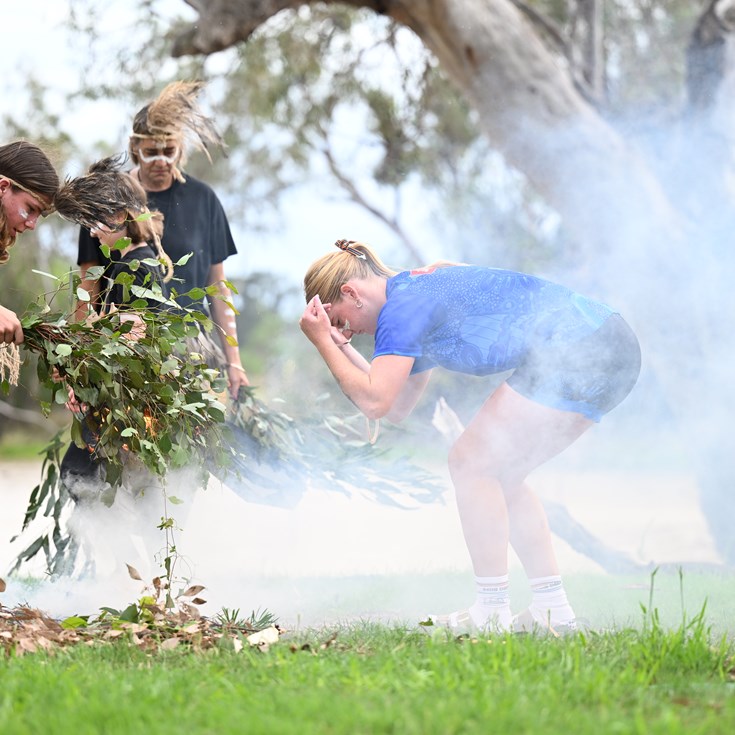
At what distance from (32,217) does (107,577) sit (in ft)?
5.98

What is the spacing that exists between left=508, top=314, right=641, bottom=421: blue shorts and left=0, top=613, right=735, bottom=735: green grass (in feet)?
3.04

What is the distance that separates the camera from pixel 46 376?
154 inches

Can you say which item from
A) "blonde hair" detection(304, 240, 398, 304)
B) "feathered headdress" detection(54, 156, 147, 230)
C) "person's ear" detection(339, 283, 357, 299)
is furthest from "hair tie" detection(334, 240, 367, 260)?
"feathered headdress" detection(54, 156, 147, 230)

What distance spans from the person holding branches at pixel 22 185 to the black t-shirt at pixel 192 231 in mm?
696

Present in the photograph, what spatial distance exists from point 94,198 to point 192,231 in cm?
93

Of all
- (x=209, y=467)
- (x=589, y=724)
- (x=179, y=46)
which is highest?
(x=179, y=46)

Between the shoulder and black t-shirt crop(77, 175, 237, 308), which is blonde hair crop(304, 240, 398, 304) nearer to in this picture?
black t-shirt crop(77, 175, 237, 308)

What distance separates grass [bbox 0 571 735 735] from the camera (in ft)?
7.81

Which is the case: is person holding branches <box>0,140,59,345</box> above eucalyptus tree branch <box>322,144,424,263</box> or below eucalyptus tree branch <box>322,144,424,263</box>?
below

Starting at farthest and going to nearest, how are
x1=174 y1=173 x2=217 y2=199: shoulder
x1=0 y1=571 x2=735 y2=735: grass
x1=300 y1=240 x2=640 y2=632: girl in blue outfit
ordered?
x1=174 y1=173 x2=217 y2=199: shoulder
x1=300 y1=240 x2=640 y2=632: girl in blue outfit
x1=0 y1=571 x2=735 y2=735: grass

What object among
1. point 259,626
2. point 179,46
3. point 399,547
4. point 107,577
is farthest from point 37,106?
point 259,626

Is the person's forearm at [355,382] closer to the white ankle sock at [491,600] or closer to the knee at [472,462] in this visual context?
the knee at [472,462]

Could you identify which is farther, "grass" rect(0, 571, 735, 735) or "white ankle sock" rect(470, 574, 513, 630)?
"white ankle sock" rect(470, 574, 513, 630)

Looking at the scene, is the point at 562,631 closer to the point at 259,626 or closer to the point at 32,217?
the point at 259,626
